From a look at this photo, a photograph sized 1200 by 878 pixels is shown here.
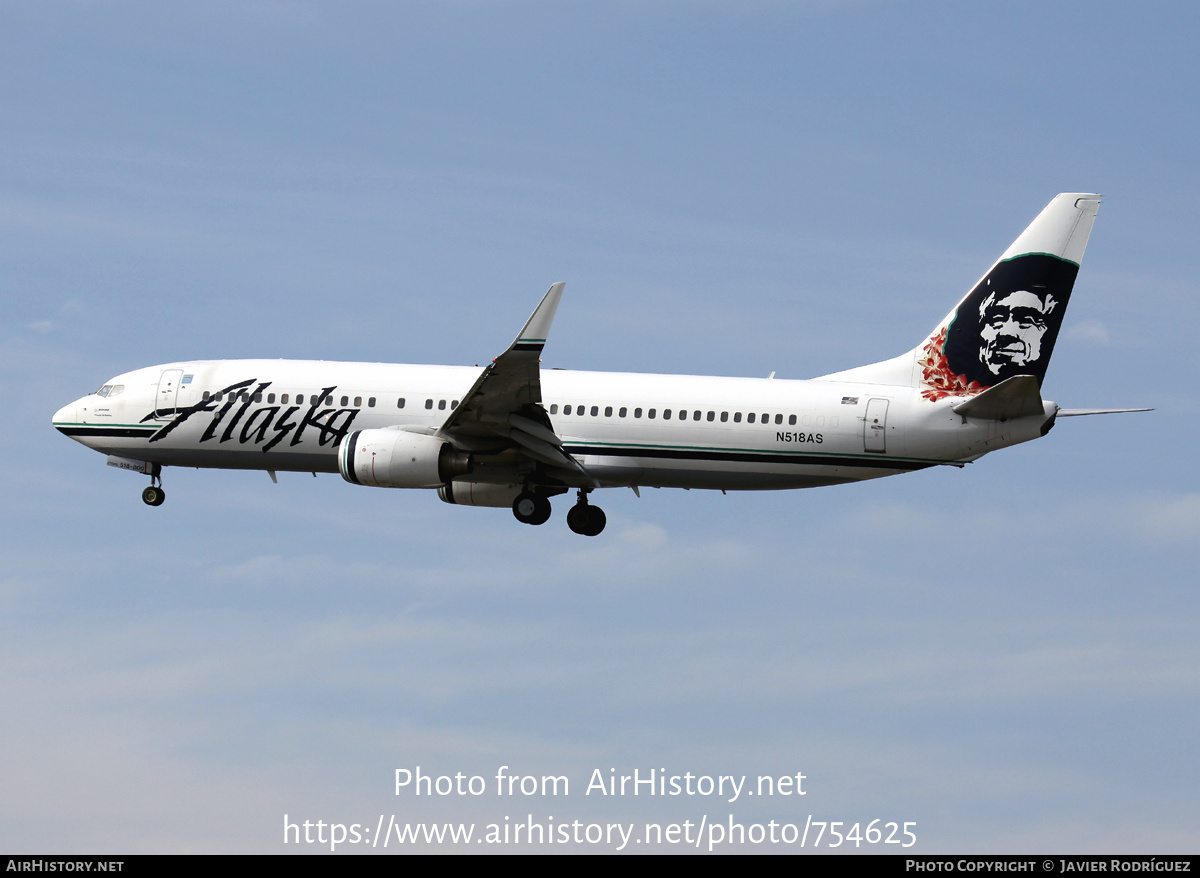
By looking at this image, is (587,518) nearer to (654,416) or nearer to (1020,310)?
(654,416)

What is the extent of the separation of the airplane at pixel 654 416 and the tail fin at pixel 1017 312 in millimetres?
39

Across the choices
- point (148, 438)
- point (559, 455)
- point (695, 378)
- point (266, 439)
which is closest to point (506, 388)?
point (559, 455)

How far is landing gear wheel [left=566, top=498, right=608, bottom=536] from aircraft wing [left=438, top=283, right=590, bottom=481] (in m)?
2.38

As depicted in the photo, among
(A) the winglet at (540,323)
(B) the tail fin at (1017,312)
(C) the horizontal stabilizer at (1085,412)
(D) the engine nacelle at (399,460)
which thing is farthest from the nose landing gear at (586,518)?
(C) the horizontal stabilizer at (1085,412)

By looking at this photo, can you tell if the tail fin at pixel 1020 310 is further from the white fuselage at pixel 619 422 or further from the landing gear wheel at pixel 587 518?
the landing gear wheel at pixel 587 518

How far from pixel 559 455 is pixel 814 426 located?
710 centimetres

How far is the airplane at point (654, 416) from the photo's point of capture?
3644cm

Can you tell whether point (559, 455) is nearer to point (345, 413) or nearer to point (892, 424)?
point (345, 413)

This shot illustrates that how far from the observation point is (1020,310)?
37.7 m

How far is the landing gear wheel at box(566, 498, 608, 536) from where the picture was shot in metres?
40.1

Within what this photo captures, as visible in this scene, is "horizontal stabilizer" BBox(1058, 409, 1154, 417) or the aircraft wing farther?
"horizontal stabilizer" BBox(1058, 409, 1154, 417)

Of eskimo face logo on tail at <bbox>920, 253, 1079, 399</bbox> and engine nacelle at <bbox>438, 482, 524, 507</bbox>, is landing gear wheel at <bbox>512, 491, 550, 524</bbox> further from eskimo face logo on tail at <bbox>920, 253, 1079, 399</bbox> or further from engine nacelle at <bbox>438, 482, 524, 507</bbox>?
eskimo face logo on tail at <bbox>920, 253, 1079, 399</bbox>

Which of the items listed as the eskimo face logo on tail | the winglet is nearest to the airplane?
the eskimo face logo on tail

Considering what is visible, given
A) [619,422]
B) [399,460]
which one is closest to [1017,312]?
[619,422]
